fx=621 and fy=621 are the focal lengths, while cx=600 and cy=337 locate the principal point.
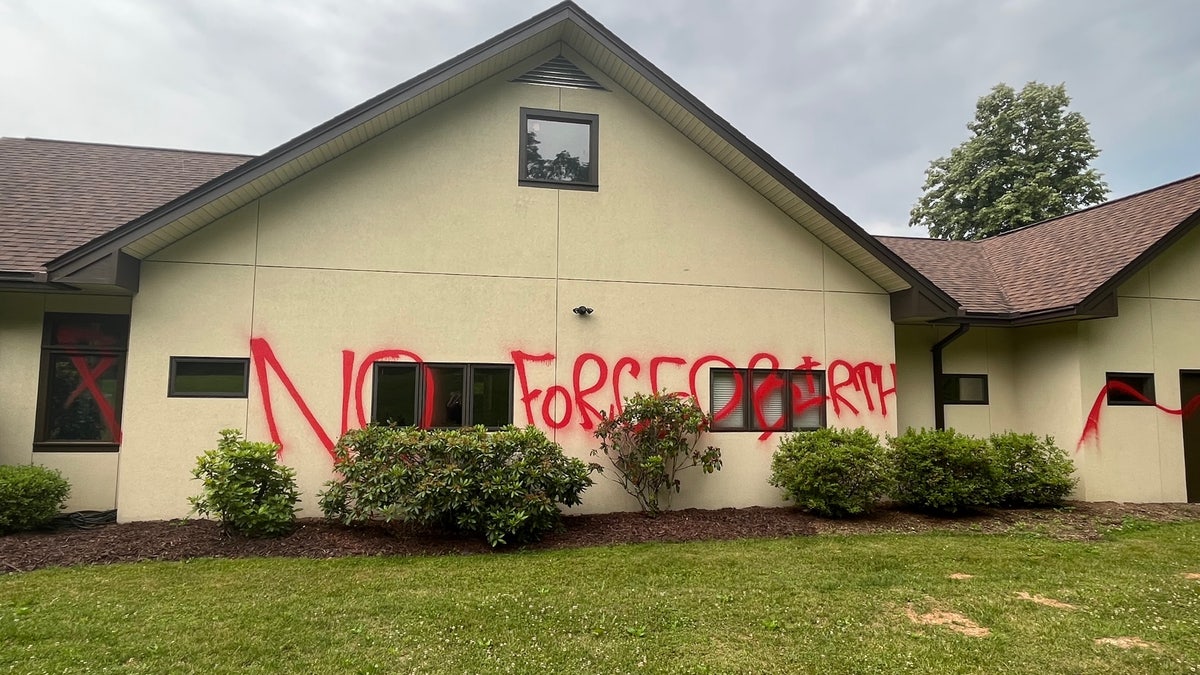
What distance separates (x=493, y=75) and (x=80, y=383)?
665 cm

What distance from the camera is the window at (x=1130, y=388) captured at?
30.9 ft

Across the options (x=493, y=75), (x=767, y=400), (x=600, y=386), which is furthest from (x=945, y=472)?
(x=493, y=75)

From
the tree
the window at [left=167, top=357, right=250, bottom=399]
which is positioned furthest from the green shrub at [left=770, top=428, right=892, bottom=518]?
the tree

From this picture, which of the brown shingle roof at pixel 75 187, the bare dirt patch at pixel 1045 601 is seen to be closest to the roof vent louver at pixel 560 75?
the brown shingle roof at pixel 75 187

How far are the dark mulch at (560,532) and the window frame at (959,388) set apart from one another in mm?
2009

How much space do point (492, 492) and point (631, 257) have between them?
379 cm

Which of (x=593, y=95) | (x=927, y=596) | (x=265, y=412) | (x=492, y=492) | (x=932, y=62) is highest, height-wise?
(x=932, y=62)

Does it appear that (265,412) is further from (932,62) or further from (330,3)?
(932,62)

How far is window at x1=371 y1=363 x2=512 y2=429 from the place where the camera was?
7.89 m

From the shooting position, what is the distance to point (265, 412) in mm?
7566

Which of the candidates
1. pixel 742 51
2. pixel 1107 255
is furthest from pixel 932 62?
pixel 1107 255

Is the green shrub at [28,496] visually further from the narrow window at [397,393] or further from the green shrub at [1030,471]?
the green shrub at [1030,471]

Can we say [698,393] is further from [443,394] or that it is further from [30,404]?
[30,404]

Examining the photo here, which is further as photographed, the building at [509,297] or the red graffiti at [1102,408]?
the red graffiti at [1102,408]
